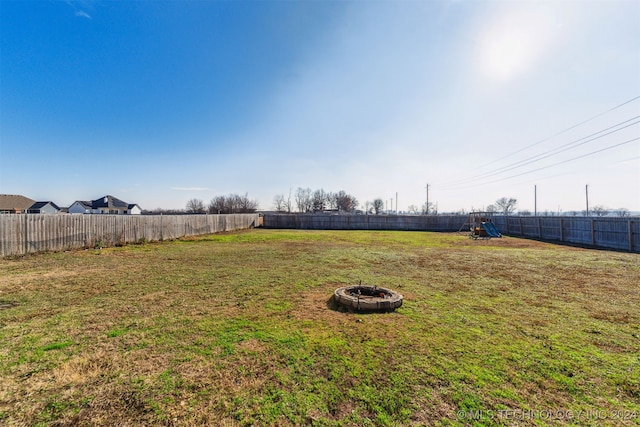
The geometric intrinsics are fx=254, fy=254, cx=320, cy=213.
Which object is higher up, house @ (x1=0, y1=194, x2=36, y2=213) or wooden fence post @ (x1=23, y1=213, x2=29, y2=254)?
house @ (x1=0, y1=194, x2=36, y2=213)

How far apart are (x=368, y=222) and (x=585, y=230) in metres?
17.0

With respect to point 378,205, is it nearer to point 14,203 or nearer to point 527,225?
point 527,225

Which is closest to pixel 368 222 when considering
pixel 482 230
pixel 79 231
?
pixel 482 230

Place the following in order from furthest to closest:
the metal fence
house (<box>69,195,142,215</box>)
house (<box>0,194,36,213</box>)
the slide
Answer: house (<box>69,195,142,215</box>), house (<box>0,194,36,213</box>), the slide, the metal fence

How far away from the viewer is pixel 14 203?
33.8m

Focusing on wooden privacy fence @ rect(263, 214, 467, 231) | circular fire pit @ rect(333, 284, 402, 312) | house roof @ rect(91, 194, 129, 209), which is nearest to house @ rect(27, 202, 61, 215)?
house roof @ rect(91, 194, 129, 209)

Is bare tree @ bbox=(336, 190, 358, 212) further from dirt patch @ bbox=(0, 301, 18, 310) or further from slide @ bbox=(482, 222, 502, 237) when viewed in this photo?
dirt patch @ bbox=(0, 301, 18, 310)

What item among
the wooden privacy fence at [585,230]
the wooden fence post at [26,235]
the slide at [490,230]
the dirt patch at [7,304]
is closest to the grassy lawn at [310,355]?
the dirt patch at [7,304]

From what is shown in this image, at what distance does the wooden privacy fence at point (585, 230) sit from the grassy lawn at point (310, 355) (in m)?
10.1

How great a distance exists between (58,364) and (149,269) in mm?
5234

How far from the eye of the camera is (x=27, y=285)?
558 centimetres

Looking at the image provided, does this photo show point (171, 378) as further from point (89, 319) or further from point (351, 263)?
point (351, 263)

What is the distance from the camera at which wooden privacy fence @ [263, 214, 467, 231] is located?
26797 millimetres

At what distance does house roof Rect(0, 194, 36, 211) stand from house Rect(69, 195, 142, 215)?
5725mm
